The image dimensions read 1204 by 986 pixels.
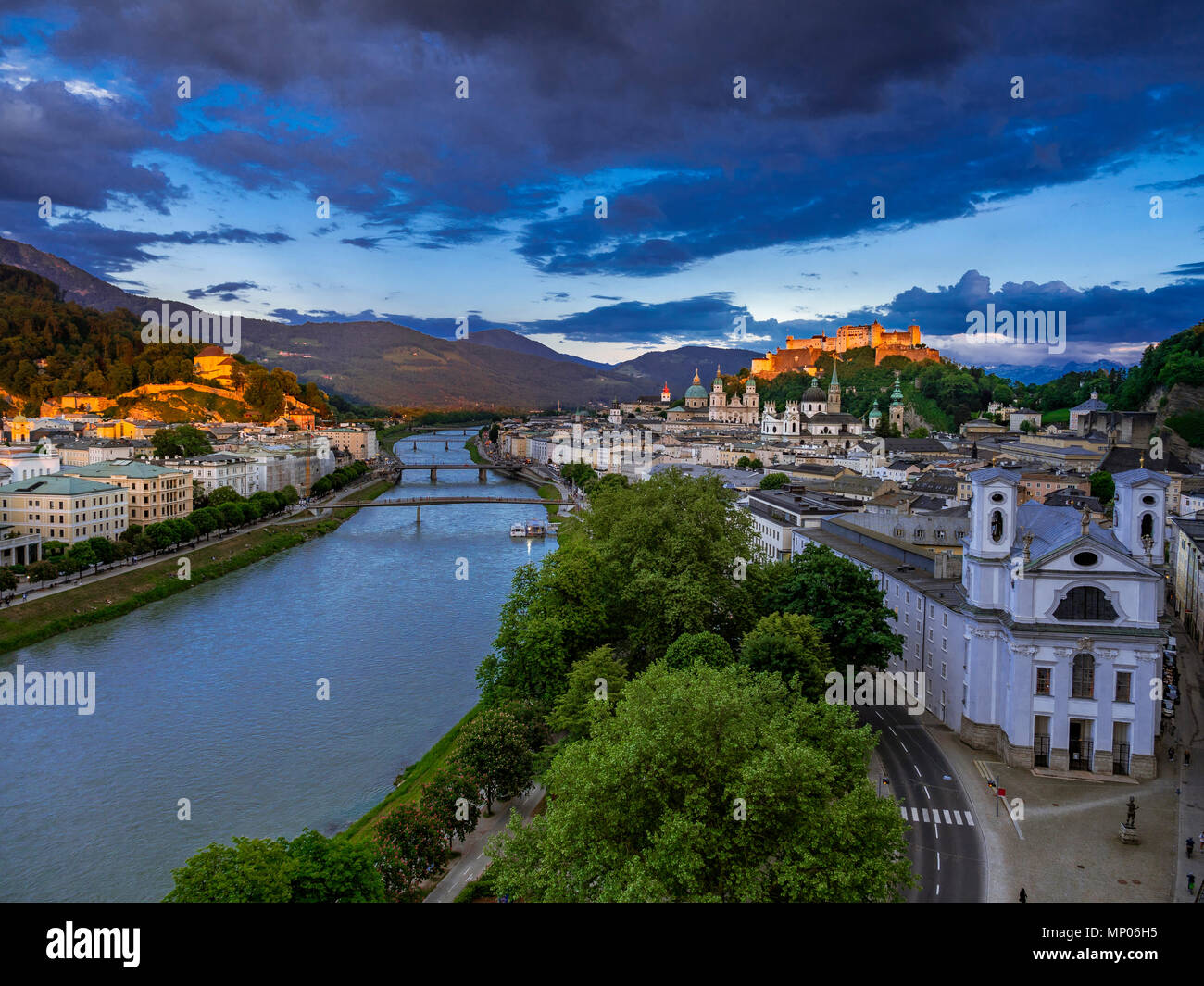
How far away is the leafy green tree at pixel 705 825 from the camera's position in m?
7.58

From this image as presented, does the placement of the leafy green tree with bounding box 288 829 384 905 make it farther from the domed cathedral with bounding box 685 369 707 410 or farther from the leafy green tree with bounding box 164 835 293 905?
the domed cathedral with bounding box 685 369 707 410

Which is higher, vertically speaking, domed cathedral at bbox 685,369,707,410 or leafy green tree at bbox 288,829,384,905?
domed cathedral at bbox 685,369,707,410

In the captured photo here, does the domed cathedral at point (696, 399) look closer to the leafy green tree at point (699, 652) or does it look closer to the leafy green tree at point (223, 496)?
the leafy green tree at point (223, 496)

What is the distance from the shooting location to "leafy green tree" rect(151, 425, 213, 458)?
50750 mm

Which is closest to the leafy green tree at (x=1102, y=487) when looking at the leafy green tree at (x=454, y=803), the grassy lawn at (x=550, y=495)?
the grassy lawn at (x=550, y=495)

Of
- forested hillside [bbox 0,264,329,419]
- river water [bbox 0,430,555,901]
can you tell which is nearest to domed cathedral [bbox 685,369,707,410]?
forested hillside [bbox 0,264,329,419]

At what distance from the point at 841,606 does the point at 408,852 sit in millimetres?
9296

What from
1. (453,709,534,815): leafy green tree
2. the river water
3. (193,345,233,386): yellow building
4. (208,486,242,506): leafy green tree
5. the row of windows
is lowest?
the river water

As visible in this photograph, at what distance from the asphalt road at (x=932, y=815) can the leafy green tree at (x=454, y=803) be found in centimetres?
550

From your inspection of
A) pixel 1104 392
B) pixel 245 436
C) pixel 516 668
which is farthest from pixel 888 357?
pixel 516 668

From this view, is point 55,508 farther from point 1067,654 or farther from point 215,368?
point 215,368

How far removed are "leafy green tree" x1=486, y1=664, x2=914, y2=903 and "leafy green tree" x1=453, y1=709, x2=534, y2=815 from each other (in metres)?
3.60
